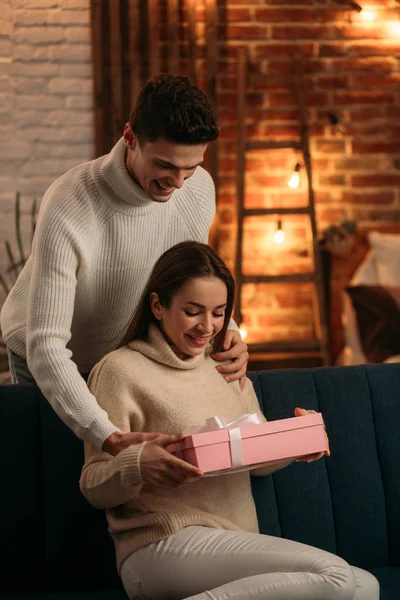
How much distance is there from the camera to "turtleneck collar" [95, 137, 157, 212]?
189cm

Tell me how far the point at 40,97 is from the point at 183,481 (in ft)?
11.4

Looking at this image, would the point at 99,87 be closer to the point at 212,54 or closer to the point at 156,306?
the point at 212,54

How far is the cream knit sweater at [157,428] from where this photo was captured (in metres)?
1.76

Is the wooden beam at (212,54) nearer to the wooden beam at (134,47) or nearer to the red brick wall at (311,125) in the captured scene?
the red brick wall at (311,125)

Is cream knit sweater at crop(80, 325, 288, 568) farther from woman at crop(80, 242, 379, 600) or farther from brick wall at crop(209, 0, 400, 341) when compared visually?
brick wall at crop(209, 0, 400, 341)

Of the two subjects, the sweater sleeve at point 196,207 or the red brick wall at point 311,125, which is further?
the red brick wall at point 311,125

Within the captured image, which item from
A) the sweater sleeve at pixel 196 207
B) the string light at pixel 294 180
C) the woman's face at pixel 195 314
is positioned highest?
the string light at pixel 294 180

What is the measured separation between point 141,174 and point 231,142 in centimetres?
310

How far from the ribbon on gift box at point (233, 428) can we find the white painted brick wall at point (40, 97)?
3105 millimetres

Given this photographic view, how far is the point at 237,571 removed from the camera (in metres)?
1.65

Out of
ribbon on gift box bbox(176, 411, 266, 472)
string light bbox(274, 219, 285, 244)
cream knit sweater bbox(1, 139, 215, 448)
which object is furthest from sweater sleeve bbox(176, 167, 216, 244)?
string light bbox(274, 219, 285, 244)

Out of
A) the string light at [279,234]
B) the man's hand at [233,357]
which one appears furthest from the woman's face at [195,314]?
the string light at [279,234]

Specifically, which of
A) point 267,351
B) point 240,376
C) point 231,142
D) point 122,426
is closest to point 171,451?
point 122,426

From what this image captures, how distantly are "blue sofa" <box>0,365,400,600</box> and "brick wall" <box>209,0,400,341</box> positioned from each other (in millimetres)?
2562
